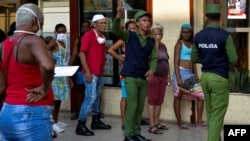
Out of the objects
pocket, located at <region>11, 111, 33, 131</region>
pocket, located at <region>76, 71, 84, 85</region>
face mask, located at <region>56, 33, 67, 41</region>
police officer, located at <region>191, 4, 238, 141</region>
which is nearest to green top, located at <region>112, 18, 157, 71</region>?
police officer, located at <region>191, 4, 238, 141</region>

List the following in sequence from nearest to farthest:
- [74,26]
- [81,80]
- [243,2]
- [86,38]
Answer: [86,38], [243,2], [81,80], [74,26]

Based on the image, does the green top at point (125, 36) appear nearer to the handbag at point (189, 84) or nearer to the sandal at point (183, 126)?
the handbag at point (189, 84)

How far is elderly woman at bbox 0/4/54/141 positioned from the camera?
3664 mm

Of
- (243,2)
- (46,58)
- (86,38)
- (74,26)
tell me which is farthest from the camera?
(74,26)

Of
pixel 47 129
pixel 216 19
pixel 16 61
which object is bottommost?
pixel 47 129

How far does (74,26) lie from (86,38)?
2.15 m

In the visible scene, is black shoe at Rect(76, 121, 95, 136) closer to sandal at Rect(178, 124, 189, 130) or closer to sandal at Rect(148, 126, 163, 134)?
sandal at Rect(148, 126, 163, 134)

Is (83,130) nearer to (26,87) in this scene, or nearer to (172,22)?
(172,22)

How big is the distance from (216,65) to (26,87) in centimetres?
256

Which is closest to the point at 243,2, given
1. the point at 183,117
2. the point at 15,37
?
the point at 183,117

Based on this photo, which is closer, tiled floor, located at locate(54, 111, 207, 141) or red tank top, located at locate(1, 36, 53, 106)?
red tank top, located at locate(1, 36, 53, 106)

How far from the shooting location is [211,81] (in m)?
5.59

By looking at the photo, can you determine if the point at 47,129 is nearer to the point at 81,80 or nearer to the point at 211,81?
the point at 211,81

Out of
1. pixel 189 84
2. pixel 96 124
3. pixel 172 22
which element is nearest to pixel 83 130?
pixel 96 124
